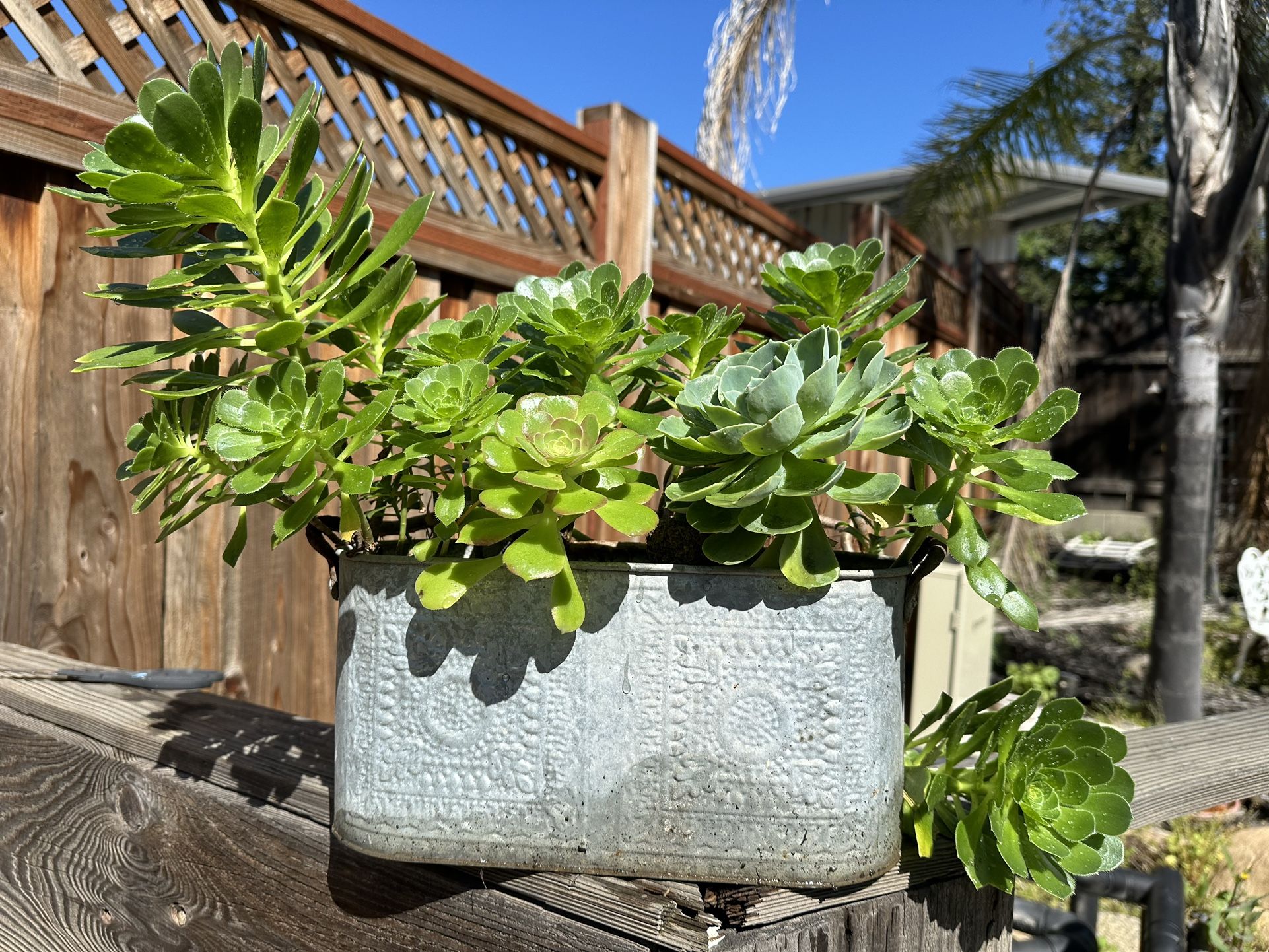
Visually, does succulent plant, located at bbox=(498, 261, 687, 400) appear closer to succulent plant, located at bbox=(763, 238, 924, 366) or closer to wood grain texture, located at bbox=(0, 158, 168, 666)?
succulent plant, located at bbox=(763, 238, 924, 366)

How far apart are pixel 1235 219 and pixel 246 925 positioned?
165 inches

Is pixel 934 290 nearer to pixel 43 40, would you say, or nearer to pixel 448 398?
pixel 43 40

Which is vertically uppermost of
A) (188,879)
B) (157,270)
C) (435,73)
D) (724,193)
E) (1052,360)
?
(724,193)

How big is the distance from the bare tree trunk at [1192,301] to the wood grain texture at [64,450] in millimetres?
3874

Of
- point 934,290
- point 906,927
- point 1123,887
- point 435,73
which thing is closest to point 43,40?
point 435,73

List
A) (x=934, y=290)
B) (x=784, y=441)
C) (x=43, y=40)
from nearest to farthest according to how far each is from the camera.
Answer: (x=784, y=441) → (x=43, y=40) → (x=934, y=290)

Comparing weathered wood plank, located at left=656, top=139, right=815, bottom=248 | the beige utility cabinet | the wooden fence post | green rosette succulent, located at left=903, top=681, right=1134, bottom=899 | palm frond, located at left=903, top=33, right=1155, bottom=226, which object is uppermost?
palm frond, located at left=903, top=33, right=1155, bottom=226

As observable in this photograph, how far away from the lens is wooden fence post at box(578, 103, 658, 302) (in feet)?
8.86

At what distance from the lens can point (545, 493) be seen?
545 millimetres

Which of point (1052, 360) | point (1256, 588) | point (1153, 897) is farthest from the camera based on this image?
point (1052, 360)

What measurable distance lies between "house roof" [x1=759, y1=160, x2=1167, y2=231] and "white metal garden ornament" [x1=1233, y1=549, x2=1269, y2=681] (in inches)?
299

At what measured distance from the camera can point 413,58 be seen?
2066mm

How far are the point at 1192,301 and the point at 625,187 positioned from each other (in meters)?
2.64

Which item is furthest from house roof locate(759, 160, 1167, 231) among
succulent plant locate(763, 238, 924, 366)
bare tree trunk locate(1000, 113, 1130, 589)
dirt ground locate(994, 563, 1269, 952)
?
succulent plant locate(763, 238, 924, 366)
